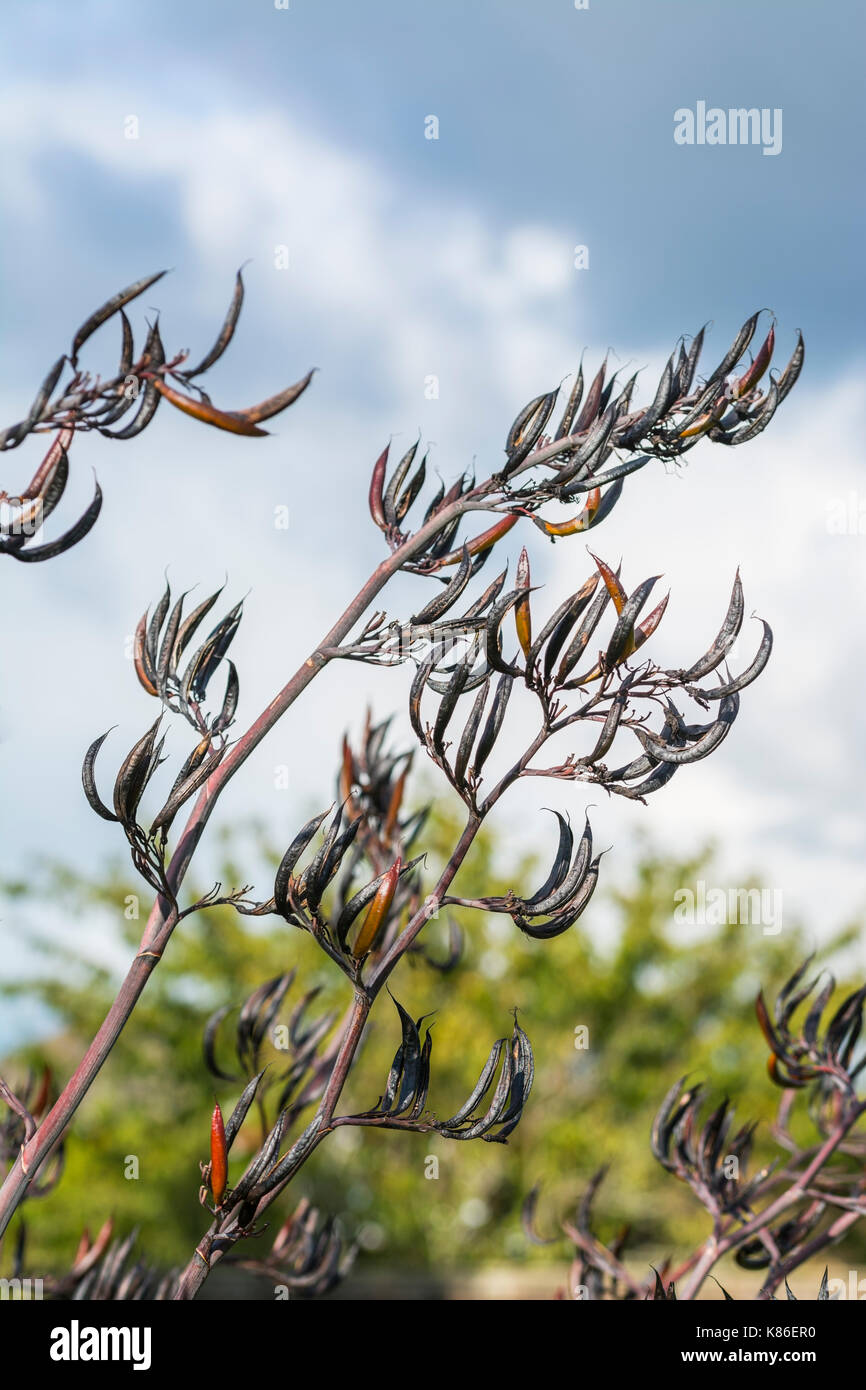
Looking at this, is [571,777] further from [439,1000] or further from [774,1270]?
[439,1000]

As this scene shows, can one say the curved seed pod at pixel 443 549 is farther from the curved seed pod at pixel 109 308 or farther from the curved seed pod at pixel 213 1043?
the curved seed pod at pixel 213 1043

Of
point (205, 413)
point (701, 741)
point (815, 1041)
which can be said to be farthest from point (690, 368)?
point (815, 1041)

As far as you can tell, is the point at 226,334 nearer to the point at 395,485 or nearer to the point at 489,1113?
the point at 395,485

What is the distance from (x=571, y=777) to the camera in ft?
4.86

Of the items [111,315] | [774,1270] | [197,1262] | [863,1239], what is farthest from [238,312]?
[863,1239]

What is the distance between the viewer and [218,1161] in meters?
1.42

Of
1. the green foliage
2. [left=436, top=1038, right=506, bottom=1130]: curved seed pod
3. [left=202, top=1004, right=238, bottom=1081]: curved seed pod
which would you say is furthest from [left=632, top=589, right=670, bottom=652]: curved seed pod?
the green foliage

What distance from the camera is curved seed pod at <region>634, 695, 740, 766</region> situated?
1438mm

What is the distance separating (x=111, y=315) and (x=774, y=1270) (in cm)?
194

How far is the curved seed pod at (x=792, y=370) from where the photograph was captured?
1.54 m

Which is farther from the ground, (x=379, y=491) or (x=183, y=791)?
(x=379, y=491)

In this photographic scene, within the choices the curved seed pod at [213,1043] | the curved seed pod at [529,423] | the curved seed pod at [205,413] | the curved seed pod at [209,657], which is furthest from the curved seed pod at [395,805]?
the curved seed pod at [205,413]

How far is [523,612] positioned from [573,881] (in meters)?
0.36

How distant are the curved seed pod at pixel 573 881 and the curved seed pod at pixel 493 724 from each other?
A: 6.6 inches
